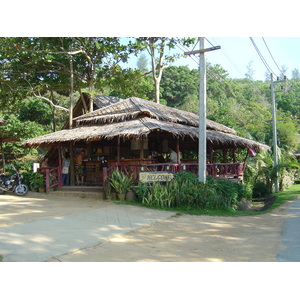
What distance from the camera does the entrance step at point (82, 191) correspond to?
11984mm

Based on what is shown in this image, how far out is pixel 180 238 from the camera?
671 cm

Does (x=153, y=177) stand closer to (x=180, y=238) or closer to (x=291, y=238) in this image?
(x=180, y=238)

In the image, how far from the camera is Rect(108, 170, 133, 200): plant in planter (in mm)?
11250

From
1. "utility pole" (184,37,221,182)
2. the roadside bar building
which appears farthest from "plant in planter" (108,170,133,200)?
"utility pole" (184,37,221,182)

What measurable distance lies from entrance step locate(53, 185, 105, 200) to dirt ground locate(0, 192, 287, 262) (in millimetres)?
1111

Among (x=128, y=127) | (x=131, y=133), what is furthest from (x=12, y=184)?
(x=131, y=133)

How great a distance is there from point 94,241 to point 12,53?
13857mm

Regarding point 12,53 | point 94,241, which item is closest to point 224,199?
point 94,241

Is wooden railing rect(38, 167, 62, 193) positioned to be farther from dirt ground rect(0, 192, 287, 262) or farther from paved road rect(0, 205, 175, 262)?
paved road rect(0, 205, 175, 262)

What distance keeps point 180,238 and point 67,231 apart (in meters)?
2.45

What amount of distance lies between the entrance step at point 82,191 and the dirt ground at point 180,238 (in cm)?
111

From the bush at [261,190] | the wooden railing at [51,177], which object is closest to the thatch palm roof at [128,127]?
the wooden railing at [51,177]

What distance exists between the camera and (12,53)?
16.3 metres

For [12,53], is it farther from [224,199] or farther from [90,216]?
[224,199]
